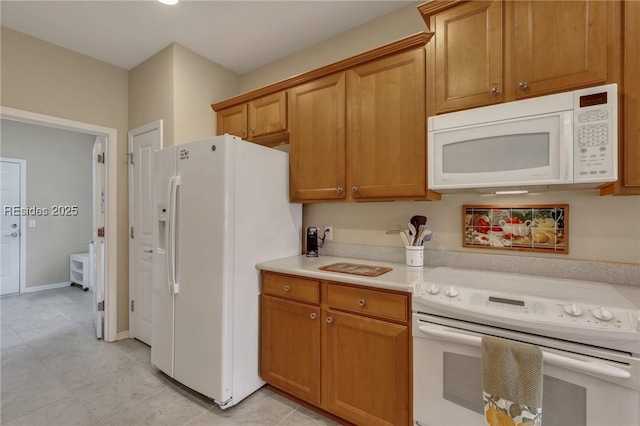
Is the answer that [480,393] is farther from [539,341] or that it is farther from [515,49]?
[515,49]

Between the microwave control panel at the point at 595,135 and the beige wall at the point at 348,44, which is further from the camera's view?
the beige wall at the point at 348,44

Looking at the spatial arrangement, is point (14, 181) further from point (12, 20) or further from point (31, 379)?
point (31, 379)

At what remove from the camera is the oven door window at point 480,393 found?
45.9 inches

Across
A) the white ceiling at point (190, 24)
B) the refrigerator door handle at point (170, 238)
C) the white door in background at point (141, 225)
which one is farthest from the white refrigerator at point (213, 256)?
the white ceiling at point (190, 24)

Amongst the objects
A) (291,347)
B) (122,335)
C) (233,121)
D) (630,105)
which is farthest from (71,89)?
(630,105)

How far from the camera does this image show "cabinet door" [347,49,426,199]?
5.93 ft

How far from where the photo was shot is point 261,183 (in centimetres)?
216

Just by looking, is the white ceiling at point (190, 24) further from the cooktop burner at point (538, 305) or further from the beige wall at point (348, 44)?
the cooktop burner at point (538, 305)

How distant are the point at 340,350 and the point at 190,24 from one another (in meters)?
2.72

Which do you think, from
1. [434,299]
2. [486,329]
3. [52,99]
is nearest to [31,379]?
[52,99]

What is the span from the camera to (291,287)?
6.53ft

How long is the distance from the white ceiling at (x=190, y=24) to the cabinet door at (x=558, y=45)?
101 centimetres

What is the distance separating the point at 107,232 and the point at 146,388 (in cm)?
158

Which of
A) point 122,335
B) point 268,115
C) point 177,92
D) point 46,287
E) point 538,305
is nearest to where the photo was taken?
point 538,305
